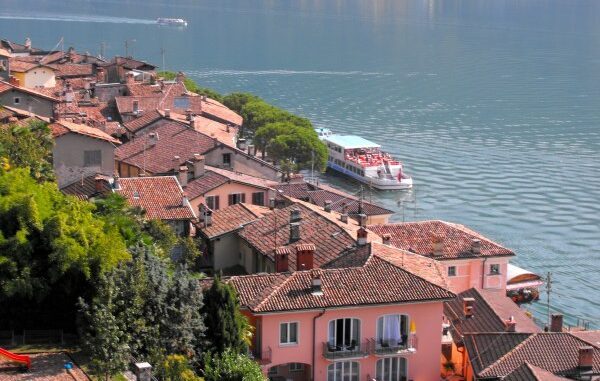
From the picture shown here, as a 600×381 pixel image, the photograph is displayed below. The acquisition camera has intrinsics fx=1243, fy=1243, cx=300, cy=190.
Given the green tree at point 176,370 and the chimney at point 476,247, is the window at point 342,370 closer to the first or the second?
the green tree at point 176,370

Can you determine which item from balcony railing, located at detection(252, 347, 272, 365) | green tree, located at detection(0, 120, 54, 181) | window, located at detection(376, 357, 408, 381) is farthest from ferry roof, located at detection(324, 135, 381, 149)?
balcony railing, located at detection(252, 347, 272, 365)

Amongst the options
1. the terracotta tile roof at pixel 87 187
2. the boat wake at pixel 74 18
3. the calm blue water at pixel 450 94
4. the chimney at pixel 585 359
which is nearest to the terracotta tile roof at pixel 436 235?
the calm blue water at pixel 450 94

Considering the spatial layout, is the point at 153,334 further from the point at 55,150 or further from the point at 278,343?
the point at 55,150

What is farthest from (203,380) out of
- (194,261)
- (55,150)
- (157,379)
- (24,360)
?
(55,150)

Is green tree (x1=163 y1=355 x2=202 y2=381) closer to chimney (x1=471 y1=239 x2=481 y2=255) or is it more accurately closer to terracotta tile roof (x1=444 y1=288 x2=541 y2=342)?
terracotta tile roof (x1=444 y1=288 x2=541 y2=342)

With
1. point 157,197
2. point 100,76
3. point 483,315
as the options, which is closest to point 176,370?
point 483,315
